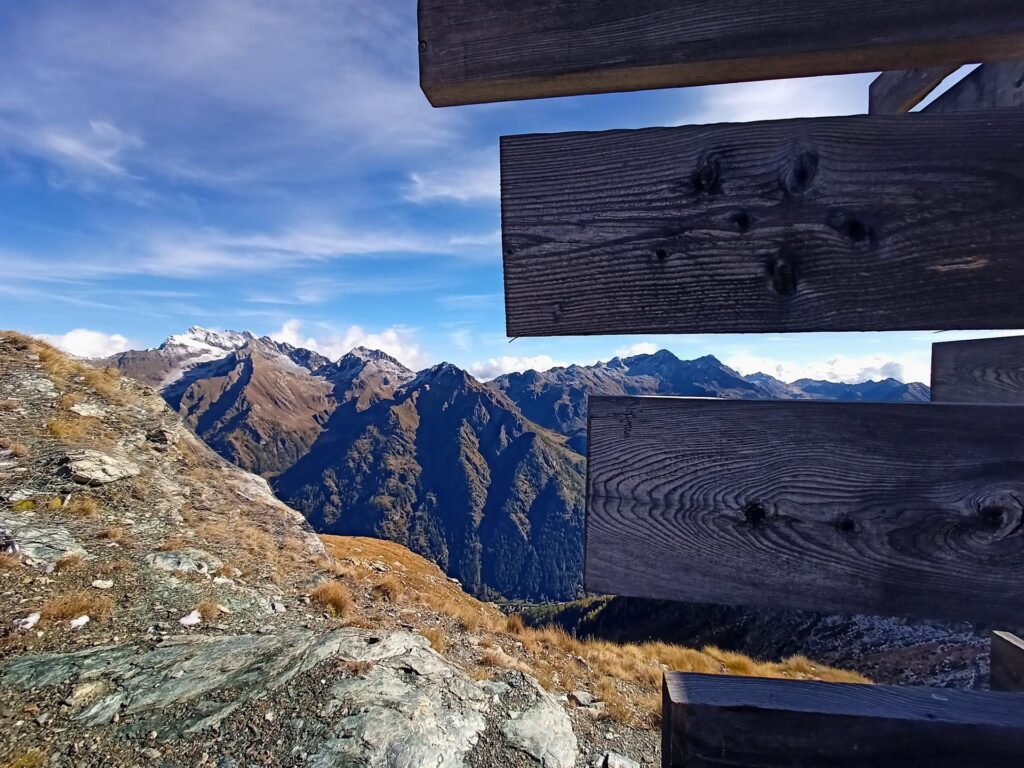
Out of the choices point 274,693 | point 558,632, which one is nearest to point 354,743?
point 274,693

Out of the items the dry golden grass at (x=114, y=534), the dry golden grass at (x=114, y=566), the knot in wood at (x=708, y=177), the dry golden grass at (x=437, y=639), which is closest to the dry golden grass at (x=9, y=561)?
the dry golden grass at (x=114, y=566)

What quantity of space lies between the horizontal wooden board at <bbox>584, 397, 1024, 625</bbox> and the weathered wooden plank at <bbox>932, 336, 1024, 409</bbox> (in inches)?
35.5

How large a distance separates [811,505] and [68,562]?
12.7 m

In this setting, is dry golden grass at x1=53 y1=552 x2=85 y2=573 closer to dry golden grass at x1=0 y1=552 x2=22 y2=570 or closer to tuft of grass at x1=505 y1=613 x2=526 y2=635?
dry golden grass at x1=0 y1=552 x2=22 y2=570

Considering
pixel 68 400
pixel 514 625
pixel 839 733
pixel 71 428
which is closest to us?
pixel 839 733

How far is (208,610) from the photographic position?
9.41 m

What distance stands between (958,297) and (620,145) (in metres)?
1.00

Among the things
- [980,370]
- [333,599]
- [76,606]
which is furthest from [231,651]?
[980,370]

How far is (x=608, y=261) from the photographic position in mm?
1552

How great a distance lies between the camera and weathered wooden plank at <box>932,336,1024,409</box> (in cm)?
204

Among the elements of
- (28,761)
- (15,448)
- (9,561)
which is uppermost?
(15,448)

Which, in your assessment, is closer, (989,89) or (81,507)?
(989,89)

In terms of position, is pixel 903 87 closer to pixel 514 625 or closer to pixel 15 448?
pixel 514 625

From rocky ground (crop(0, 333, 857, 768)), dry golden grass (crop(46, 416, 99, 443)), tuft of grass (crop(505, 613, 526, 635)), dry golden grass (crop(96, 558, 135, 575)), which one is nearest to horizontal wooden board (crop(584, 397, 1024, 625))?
rocky ground (crop(0, 333, 857, 768))
